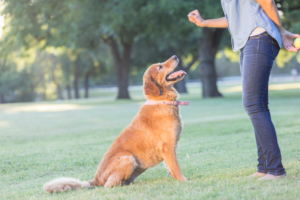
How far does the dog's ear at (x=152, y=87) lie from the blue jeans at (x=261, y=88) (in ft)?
3.58

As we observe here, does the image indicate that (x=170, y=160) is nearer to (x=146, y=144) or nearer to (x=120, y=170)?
(x=146, y=144)

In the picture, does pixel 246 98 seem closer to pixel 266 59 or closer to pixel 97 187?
pixel 266 59

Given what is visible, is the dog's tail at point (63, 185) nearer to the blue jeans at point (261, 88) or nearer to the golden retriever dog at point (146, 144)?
the golden retriever dog at point (146, 144)

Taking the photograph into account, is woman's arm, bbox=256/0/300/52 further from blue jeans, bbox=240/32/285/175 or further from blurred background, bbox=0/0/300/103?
blurred background, bbox=0/0/300/103

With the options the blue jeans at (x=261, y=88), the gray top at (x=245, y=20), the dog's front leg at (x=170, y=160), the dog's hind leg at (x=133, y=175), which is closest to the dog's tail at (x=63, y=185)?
the dog's hind leg at (x=133, y=175)

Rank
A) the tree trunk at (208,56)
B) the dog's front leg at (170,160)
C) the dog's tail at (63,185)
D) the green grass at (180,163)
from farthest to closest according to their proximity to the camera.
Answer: the tree trunk at (208,56)
the dog's front leg at (170,160)
the dog's tail at (63,185)
the green grass at (180,163)

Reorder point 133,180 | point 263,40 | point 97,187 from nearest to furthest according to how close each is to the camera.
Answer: point 263,40 → point 97,187 → point 133,180

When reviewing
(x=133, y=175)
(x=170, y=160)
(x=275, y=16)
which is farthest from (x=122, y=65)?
(x=275, y=16)

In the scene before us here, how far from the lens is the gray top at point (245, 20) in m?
3.58

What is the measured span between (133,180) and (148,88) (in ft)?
3.76

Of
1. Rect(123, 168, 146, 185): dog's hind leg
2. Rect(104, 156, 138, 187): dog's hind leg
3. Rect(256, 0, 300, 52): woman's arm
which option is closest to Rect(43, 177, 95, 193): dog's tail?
Rect(104, 156, 138, 187): dog's hind leg

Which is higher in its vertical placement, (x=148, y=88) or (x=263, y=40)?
(x=263, y=40)

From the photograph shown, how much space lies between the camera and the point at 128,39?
2680 centimetres

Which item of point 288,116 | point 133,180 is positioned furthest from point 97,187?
point 288,116
